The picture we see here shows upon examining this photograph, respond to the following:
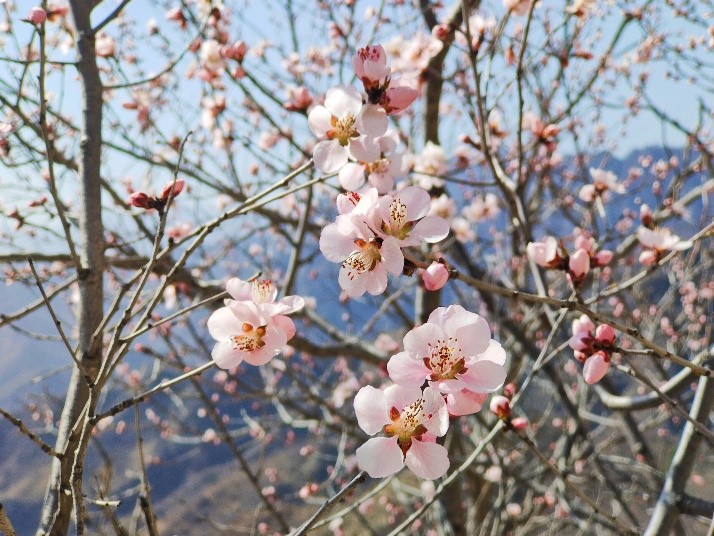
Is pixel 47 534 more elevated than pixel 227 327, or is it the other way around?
pixel 227 327

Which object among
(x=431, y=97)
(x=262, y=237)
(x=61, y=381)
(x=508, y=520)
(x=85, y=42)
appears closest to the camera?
(x=85, y=42)

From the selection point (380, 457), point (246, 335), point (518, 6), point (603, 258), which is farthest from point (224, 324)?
point (518, 6)

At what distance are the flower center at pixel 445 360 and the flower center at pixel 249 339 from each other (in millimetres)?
306

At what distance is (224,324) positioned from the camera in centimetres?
91

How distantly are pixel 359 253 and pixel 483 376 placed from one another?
0.95 feet

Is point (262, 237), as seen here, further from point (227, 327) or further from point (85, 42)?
point (227, 327)

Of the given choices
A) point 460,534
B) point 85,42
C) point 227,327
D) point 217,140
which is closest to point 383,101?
point 227,327

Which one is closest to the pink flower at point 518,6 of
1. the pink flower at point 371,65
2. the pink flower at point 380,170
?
the pink flower at point 380,170

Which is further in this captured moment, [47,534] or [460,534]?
[460,534]

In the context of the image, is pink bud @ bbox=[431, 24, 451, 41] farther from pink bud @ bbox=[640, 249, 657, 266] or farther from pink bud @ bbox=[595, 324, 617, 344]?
pink bud @ bbox=[595, 324, 617, 344]

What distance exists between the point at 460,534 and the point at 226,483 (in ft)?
30.4

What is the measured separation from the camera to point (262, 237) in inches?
176

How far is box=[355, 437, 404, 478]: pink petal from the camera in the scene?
788 mm

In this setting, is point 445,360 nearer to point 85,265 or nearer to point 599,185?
point 85,265
